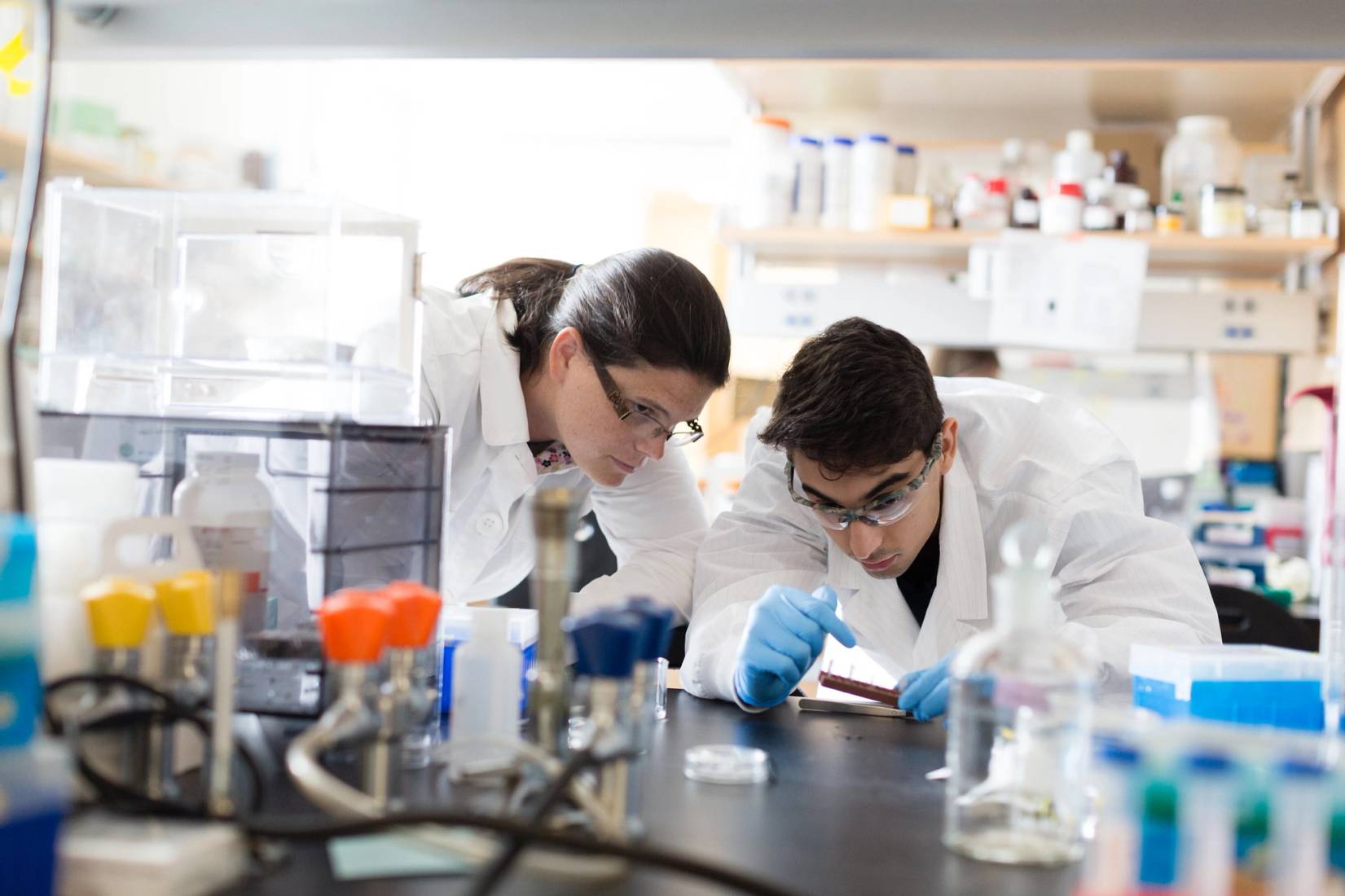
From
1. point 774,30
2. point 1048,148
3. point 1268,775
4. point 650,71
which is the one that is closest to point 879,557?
point 774,30

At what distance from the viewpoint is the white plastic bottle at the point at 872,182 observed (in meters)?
3.01

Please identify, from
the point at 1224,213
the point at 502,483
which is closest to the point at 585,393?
the point at 502,483

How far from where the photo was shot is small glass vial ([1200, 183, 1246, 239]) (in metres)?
2.87

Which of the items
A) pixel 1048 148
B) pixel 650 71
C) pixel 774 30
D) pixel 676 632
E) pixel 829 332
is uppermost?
pixel 650 71

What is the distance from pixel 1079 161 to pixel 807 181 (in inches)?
27.1

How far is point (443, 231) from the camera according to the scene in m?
5.98

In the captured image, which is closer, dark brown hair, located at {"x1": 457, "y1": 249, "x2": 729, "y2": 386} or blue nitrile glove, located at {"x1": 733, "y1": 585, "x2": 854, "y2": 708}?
blue nitrile glove, located at {"x1": 733, "y1": 585, "x2": 854, "y2": 708}

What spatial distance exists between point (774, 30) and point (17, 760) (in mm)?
798

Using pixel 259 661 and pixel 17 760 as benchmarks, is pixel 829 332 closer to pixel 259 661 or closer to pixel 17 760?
pixel 259 661

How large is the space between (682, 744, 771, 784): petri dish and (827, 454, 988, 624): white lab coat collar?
0.77 metres

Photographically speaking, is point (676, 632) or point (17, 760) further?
point (676, 632)

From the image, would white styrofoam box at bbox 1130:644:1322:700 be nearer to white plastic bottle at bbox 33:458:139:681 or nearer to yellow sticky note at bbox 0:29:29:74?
white plastic bottle at bbox 33:458:139:681

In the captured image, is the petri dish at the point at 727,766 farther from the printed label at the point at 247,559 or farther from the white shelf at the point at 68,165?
the white shelf at the point at 68,165

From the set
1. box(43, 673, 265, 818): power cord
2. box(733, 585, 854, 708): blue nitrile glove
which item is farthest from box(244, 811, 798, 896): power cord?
box(733, 585, 854, 708): blue nitrile glove
